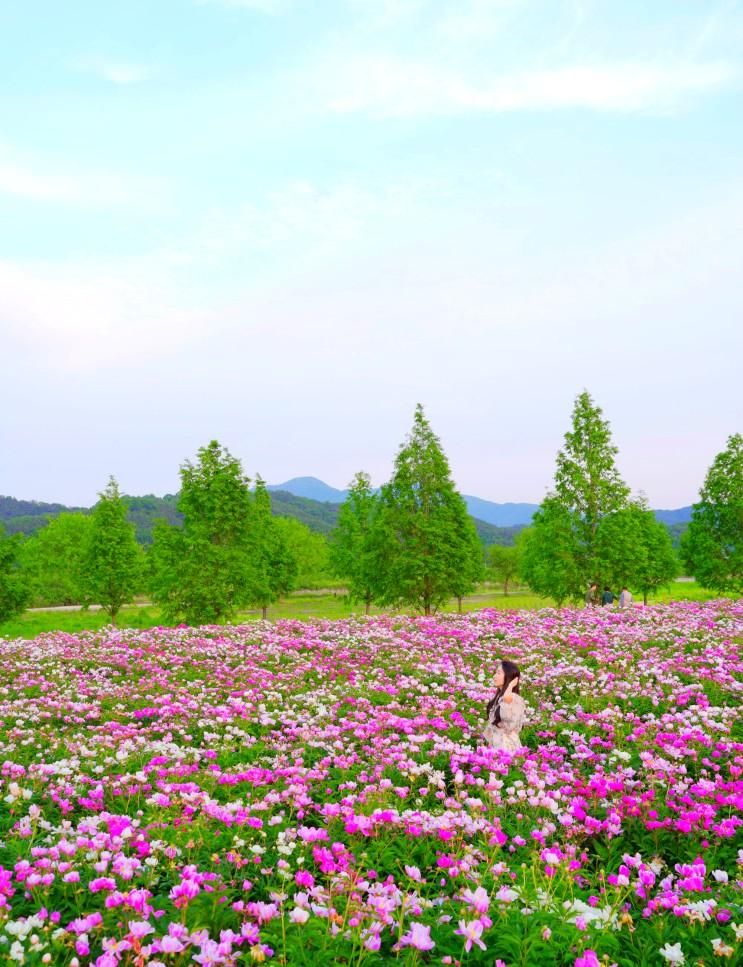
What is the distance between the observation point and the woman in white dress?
9062mm

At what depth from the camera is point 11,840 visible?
5.77 m

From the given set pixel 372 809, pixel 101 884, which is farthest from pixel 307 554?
pixel 101 884

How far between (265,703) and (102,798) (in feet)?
14.9

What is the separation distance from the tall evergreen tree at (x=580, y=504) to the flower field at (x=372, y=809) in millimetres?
12744

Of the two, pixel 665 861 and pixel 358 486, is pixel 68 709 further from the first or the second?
pixel 358 486

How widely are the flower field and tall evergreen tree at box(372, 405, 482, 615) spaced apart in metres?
13.4

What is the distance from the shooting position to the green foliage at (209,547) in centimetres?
2494

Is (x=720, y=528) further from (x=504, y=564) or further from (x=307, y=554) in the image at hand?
(x=504, y=564)

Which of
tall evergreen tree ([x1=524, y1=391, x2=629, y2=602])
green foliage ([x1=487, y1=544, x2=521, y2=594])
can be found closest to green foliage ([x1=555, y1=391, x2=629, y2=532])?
tall evergreen tree ([x1=524, y1=391, x2=629, y2=602])

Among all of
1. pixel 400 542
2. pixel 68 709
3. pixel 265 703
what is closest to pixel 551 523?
pixel 400 542

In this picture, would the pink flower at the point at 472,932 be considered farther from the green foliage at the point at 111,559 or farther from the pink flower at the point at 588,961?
the green foliage at the point at 111,559

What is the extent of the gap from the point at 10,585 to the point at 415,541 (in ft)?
57.8

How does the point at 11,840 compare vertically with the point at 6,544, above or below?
below

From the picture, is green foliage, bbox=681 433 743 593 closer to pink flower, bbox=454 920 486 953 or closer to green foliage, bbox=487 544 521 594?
pink flower, bbox=454 920 486 953
